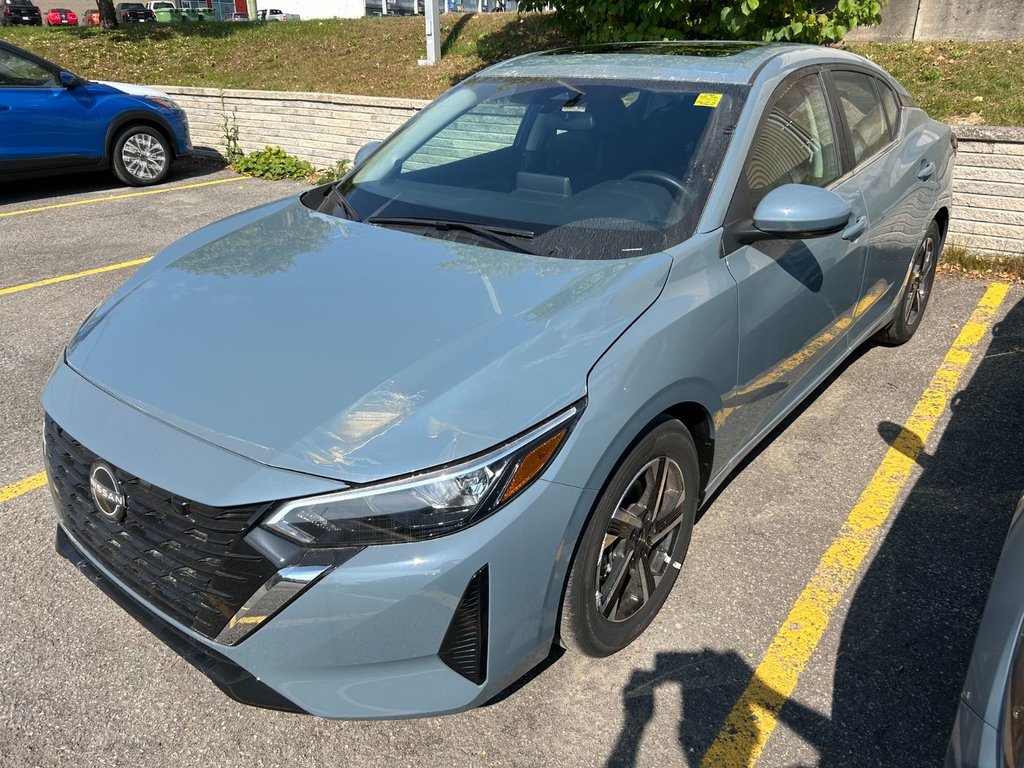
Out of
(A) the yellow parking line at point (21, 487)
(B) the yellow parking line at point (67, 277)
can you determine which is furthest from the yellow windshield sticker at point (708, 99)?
(B) the yellow parking line at point (67, 277)

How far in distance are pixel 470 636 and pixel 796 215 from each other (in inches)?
68.0

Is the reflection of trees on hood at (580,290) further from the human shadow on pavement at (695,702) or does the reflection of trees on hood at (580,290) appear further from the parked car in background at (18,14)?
the parked car in background at (18,14)

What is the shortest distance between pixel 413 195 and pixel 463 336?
1185 millimetres

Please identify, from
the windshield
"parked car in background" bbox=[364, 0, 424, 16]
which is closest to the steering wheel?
the windshield

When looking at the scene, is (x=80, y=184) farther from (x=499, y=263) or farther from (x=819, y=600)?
(x=819, y=600)

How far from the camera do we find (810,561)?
10.3 ft

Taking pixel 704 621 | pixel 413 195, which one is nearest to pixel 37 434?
pixel 413 195

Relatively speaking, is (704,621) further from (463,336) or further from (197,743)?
(197,743)

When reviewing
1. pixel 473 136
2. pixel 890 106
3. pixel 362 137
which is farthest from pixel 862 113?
pixel 362 137

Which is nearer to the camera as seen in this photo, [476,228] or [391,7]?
[476,228]

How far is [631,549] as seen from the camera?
8.34 feet

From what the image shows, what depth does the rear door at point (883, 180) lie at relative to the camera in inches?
149

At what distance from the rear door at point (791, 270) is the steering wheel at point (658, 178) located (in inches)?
7.6

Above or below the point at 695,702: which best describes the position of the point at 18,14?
above
